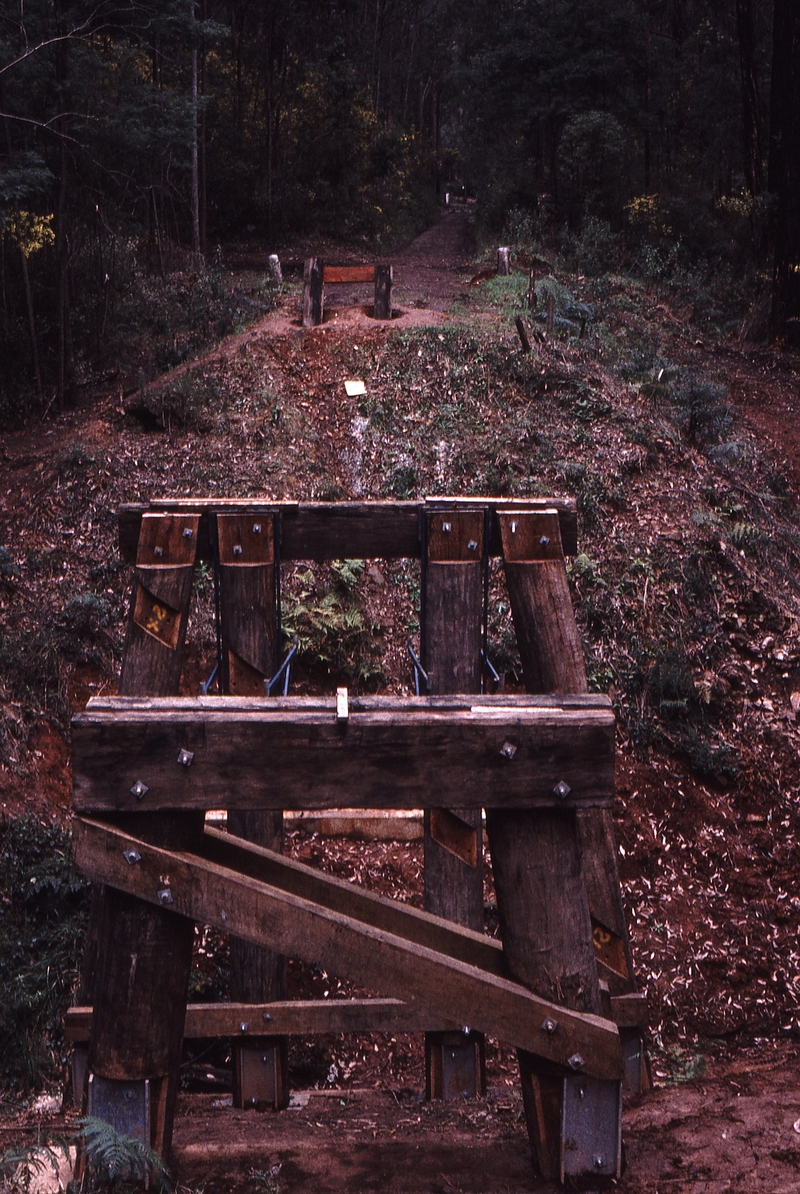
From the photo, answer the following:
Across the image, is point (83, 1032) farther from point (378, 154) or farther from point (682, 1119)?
point (378, 154)

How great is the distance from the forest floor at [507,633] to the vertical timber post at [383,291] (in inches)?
12.0

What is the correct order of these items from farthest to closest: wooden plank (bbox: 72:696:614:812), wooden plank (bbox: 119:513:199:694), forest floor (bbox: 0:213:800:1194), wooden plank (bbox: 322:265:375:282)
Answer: wooden plank (bbox: 322:265:375:282), forest floor (bbox: 0:213:800:1194), wooden plank (bbox: 119:513:199:694), wooden plank (bbox: 72:696:614:812)

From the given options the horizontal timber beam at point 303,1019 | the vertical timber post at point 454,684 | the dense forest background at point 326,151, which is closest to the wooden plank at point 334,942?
the vertical timber post at point 454,684

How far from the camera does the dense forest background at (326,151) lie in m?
11.5

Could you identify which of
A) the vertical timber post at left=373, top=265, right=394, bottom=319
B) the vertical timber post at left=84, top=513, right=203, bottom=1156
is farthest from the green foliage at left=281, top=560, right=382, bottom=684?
the vertical timber post at left=84, top=513, right=203, bottom=1156

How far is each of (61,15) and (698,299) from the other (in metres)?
13.8

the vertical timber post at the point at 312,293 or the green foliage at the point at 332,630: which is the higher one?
the vertical timber post at the point at 312,293

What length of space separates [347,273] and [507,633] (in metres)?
5.91

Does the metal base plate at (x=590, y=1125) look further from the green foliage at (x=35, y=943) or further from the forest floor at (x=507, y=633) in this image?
→ the green foliage at (x=35, y=943)

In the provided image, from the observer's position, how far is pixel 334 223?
1145 inches

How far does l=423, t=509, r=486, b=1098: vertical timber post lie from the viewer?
11.9 ft

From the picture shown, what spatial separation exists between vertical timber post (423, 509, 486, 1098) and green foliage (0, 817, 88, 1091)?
220cm

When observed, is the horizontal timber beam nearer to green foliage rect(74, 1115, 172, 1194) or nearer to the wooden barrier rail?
green foliage rect(74, 1115, 172, 1194)

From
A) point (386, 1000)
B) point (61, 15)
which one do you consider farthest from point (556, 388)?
point (386, 1000)
